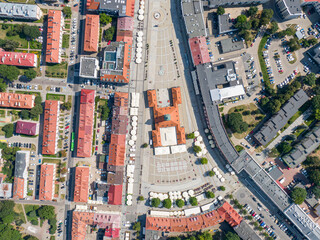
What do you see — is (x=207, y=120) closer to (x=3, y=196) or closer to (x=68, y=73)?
(x=68, y=73)

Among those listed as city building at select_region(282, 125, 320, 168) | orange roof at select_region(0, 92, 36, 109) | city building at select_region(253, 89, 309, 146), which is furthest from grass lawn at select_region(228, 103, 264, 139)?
orange roof at select_region(0, 92, 36, 109)

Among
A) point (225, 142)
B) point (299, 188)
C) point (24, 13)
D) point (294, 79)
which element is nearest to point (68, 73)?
point (24, 13)

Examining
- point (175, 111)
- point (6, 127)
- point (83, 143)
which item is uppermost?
point (6, 127)

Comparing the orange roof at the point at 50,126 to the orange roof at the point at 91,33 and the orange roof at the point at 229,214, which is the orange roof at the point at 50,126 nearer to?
the orange roof at the point at 91,33

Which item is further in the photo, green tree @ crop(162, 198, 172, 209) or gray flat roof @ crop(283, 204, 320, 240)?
green tree @ crop(162, 198, 172, 209)

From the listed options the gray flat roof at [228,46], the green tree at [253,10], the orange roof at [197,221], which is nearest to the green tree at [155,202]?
the orange roof at [197,221]

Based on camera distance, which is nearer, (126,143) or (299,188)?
(299,188)

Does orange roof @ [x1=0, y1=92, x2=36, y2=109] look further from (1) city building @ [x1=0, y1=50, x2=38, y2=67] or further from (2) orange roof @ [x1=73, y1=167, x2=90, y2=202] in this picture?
(2) orange roof @ [x1=73, y1=167, x2=90, y2=202]
